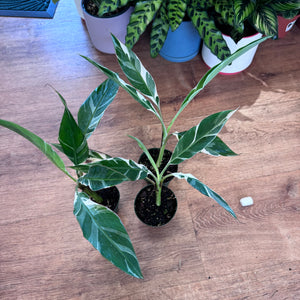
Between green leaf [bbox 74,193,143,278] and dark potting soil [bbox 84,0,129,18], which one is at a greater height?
dark potting soil [bbox 84,0,129,18]

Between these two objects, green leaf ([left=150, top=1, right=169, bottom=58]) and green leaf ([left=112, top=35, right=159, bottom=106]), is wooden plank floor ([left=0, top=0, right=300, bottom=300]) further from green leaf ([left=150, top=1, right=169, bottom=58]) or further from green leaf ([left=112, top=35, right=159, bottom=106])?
green leaf ([left=112, top=35, right=159, bottom=106])

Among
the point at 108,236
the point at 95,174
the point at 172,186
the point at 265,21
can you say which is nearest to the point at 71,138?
the point at 95,174

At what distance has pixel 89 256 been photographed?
1.01 m

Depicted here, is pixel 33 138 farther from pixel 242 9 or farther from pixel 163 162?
pixel 242 9

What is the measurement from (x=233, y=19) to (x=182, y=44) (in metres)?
0.31

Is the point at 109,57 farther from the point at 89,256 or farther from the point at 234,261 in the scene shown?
the point at 234,261

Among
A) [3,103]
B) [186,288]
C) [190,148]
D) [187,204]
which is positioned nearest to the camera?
[190,148]

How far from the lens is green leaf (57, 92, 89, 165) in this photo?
1.96ft

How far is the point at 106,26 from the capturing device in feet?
3.92

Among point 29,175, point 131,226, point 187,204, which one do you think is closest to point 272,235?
point 187,204

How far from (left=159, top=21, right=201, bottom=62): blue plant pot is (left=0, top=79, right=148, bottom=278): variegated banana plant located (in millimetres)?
590

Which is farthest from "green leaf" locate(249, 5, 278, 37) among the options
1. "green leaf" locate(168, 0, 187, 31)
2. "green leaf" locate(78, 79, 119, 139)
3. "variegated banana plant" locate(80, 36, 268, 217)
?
"green leaf" locate(78, 79, 119, 139)

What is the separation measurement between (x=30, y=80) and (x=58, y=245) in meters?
0.78

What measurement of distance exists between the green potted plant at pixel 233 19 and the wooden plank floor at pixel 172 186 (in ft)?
0.84
